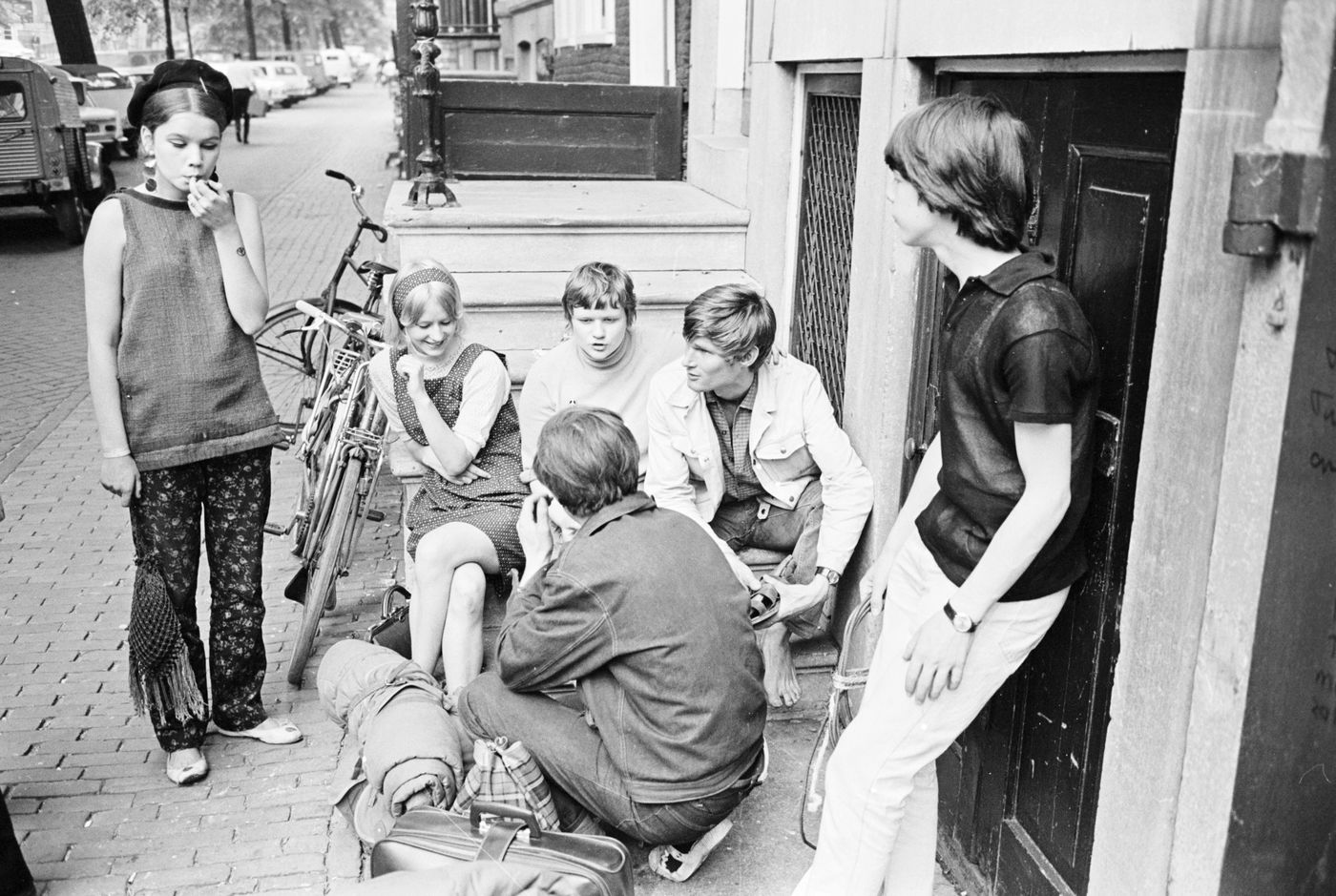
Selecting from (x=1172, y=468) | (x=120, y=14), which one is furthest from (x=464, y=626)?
(x=120, y=14)

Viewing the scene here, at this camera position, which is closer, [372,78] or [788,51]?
[788,51]

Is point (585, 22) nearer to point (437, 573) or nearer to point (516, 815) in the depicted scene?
point (437, 573)

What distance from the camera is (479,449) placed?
14.9 feet

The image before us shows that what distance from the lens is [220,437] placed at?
3.92m

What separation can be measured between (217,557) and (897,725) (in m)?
2.38

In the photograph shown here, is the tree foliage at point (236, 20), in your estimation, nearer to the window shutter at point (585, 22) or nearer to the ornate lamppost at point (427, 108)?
the window shutter at point (585, 22)

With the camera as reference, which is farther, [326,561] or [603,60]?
[603,60]

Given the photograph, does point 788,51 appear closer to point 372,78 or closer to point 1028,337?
point 1028,337

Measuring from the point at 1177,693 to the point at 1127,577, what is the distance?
0.28 m

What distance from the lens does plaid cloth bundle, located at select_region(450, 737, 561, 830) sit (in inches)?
132

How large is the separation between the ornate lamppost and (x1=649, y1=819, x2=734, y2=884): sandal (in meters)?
3.44

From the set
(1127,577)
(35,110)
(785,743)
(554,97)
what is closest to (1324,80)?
(1127,577)

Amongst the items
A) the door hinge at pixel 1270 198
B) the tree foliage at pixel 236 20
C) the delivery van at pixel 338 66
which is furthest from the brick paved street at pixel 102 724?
the delivery van at pixel 338 66

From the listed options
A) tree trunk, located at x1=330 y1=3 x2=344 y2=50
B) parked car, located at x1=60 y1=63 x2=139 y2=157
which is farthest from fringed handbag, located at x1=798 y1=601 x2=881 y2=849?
tree trunk, located at x1=330 y1=3 x2=344 y2=50
